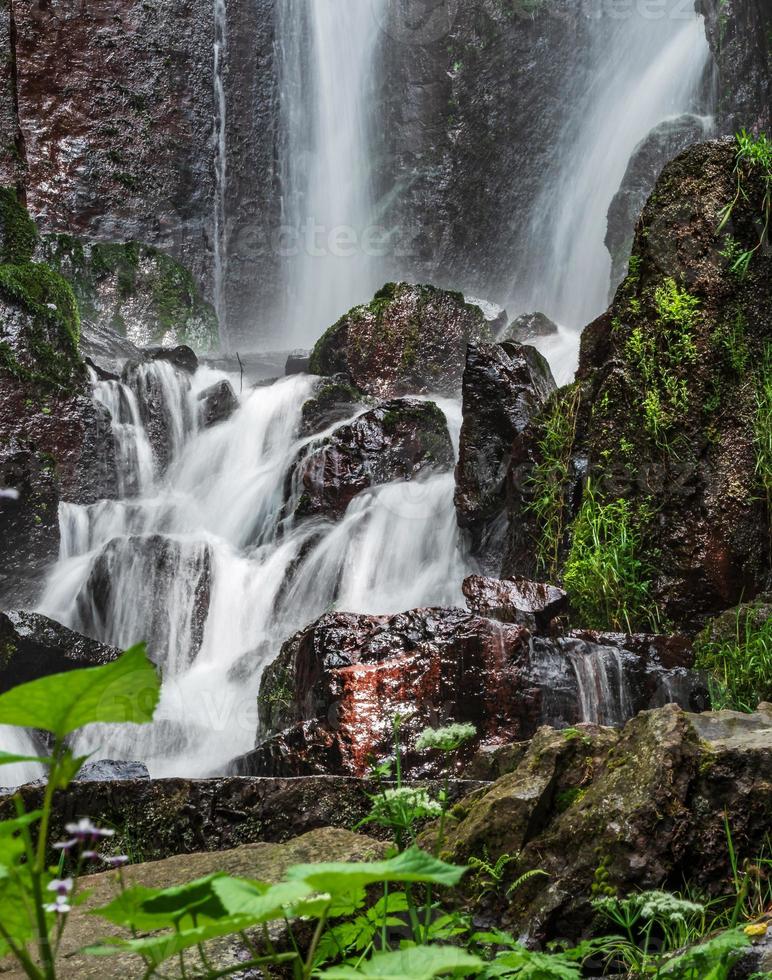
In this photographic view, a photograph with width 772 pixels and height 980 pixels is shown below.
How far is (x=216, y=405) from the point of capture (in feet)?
37.4

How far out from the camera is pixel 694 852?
7.30 feet

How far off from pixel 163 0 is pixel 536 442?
14499 mm

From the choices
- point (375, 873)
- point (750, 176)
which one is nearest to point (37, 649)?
point (750, 176)

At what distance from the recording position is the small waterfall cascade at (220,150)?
59.3 ft

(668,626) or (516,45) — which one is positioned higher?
(516,45)

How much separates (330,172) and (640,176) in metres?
7.69

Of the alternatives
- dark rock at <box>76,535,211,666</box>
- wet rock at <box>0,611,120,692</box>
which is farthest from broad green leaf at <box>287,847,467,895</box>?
dark rock at <box>76,535,211,666</box>

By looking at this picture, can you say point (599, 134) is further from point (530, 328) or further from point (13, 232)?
point (13, 232)

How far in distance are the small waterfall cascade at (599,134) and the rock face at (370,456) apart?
21.5 feet

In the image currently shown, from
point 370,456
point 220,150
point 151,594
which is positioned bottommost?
point 151,594

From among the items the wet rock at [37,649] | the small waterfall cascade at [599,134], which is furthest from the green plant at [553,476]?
the small waterfall cascade at [599,134]

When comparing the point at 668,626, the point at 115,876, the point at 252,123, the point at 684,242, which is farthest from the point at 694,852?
the point at 252,123

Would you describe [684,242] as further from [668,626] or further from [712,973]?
[712,973]

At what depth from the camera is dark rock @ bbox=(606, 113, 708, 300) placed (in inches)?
539
